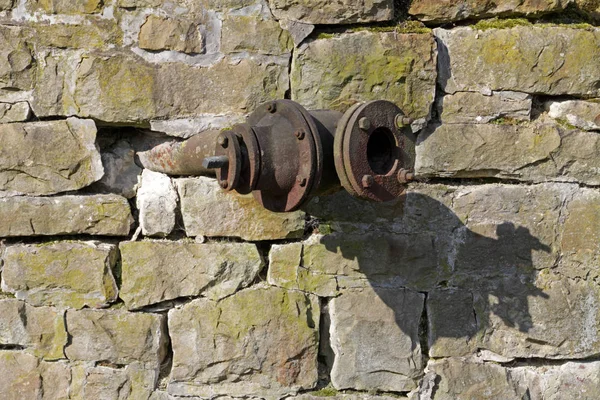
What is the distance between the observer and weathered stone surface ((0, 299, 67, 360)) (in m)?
2.35

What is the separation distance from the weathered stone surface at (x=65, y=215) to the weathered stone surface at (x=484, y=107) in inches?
50.4

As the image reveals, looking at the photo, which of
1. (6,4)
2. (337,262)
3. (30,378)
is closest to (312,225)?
(337,262)

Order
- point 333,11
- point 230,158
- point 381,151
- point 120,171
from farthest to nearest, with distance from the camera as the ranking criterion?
1. point 120,171
2. point 333,11
3. point 381,151
4. point 230,158

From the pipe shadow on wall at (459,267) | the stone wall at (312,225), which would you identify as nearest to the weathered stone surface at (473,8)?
the stone wall at (312,225)

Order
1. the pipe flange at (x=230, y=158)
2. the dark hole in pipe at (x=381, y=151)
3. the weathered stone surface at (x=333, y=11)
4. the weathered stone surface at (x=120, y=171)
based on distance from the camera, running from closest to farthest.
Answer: the pipe flange at (x=230, y=158) → the dark hole in pipe at (x=381, y=151) → the weathered stone surface at (x=333, y=11) → the weathered stone surface at (x=120, y=171)

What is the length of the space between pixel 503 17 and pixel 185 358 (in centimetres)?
176

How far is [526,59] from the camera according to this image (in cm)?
232

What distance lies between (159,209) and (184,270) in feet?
0.82

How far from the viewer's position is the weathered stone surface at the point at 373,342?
235 centimetres

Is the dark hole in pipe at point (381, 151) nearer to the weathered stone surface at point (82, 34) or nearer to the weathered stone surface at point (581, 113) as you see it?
the weathered stone surface at point (581, 113)

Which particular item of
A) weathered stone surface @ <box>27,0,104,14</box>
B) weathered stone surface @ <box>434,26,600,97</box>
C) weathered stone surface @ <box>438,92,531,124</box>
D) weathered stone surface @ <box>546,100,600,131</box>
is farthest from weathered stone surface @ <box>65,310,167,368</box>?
weathered stone surface @ <box>546,100,600,131</box>

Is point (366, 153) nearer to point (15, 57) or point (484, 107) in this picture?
point (484, 107)

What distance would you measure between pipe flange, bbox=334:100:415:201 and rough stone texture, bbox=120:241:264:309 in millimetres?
700

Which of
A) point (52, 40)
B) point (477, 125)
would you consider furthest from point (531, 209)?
point (52, 40)
